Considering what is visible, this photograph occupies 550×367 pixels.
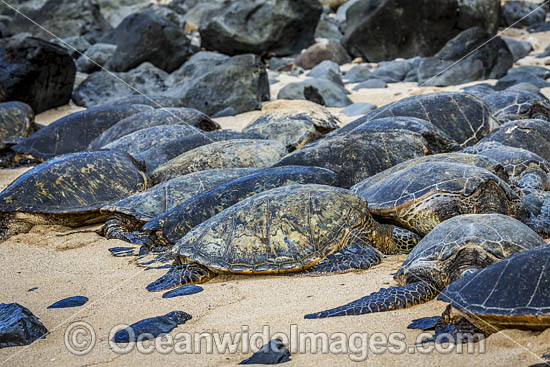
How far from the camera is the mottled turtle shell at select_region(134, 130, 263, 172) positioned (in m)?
6.80

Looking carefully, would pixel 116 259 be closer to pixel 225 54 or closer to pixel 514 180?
pixel 514 180

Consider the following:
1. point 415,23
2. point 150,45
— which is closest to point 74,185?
point 150,45

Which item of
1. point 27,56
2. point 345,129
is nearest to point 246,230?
point 345,129

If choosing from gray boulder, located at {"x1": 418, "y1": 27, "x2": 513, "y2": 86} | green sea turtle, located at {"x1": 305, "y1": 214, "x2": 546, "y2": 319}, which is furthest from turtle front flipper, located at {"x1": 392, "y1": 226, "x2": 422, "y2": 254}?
gray boulder, located at {"x1": 418, "y1": 27, "x2": 513, "y2": 86}

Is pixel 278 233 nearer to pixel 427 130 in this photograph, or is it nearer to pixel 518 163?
pixel 518 163

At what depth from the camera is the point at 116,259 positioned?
4.66 metres

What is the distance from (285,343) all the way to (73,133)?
7.19 meters

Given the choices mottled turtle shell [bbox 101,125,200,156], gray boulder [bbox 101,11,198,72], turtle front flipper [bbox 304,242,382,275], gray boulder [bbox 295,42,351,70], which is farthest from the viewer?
gray boulder [bbox 295,42,351,70]

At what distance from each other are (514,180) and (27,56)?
9995 millimetres

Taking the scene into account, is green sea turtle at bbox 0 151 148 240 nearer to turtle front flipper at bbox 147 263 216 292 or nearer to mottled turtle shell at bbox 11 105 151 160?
turtle front flipper at bbox 147 263 216 292

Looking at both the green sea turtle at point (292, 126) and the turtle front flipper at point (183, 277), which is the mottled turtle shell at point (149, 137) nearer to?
the green sea turtle at point (292, 126)

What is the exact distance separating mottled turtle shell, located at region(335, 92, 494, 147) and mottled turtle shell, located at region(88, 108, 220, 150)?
7.72ft

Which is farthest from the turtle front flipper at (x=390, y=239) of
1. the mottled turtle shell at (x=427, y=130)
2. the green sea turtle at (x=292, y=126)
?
the green sea turtle at (x=292, y=126)

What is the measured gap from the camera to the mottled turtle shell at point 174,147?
680cm
